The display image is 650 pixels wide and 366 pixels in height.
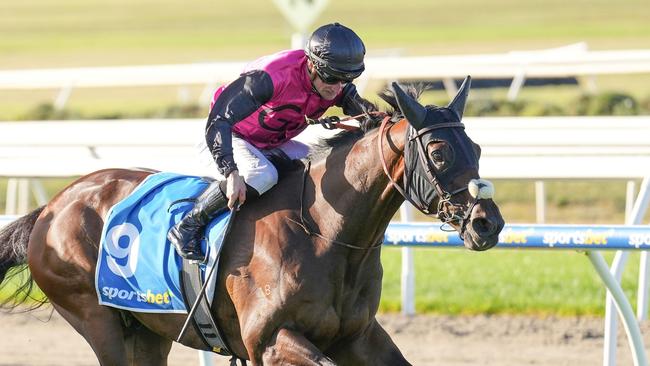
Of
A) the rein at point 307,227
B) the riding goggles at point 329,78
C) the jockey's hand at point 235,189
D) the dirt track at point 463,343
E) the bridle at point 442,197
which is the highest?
the riding goggles at point 329,78

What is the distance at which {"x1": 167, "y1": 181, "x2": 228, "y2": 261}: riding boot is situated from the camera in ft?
15.2

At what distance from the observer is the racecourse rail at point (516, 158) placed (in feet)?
17.0

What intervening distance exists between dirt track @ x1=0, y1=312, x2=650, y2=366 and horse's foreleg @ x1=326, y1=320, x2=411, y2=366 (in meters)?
1.80

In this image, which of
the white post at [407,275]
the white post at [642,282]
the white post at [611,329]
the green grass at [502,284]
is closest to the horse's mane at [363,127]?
the white post at [611,329]

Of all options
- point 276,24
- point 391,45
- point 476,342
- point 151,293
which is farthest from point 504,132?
point 276,24

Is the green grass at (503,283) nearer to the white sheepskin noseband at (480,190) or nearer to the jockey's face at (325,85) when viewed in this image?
the jockey's face at (325,85)

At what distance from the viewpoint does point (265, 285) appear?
4457 mm

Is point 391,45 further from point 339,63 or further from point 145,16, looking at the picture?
point 339,63

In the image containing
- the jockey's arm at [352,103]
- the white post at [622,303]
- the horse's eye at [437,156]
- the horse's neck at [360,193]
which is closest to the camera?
the horse's eye at [437,156]

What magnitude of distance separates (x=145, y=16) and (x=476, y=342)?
49623 millimetres

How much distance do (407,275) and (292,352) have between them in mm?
2885

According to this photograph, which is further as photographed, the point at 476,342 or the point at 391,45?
the point at 391,45

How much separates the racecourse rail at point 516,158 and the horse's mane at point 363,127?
2.85ft

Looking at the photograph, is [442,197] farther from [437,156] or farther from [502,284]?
[502,284]
